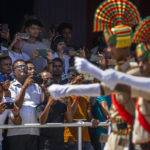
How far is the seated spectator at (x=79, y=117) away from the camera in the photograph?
7.60 meters

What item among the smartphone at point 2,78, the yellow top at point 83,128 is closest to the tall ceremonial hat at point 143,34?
the yellow top at point 83,128

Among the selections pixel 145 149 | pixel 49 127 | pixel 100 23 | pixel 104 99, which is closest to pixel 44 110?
pixel 49 127

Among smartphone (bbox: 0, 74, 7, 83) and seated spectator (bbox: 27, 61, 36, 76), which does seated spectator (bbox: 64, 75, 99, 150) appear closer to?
seated spectator (bbox: 27, 61, 36, 76)

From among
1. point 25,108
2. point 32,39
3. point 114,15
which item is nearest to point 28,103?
point 25,108

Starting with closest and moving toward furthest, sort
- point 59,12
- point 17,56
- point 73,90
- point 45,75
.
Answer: point 73,90
point 45,75
point 17,56
point 59,12

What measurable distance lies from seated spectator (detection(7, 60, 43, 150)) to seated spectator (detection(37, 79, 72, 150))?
4.4 inches

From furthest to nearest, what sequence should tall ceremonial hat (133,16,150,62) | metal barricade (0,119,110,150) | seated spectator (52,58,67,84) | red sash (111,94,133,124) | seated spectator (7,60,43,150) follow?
seated spectator (52,58,67,84) → seated spectator (7,60,43,150) → metal barricade (0,119,110,150) → red sash (111,94,133,124) → tall ceremonial hat (133,16,150,62)

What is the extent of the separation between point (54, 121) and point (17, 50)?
5.98 feet

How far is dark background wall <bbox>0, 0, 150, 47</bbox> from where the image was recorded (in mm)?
11578

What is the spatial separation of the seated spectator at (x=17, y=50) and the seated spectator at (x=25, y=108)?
1008 mm

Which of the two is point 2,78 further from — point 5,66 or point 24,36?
point 24,36

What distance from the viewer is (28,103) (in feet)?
24.7

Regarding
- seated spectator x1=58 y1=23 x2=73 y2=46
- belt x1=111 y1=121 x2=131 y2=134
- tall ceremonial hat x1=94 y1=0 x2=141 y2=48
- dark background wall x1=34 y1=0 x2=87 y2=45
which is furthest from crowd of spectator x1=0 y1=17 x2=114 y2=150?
dark background wall x1=34 y1=0 x2=87 y2=45

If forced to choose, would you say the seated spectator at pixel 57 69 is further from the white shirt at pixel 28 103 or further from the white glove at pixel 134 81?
the white glove at pixel 134 81
